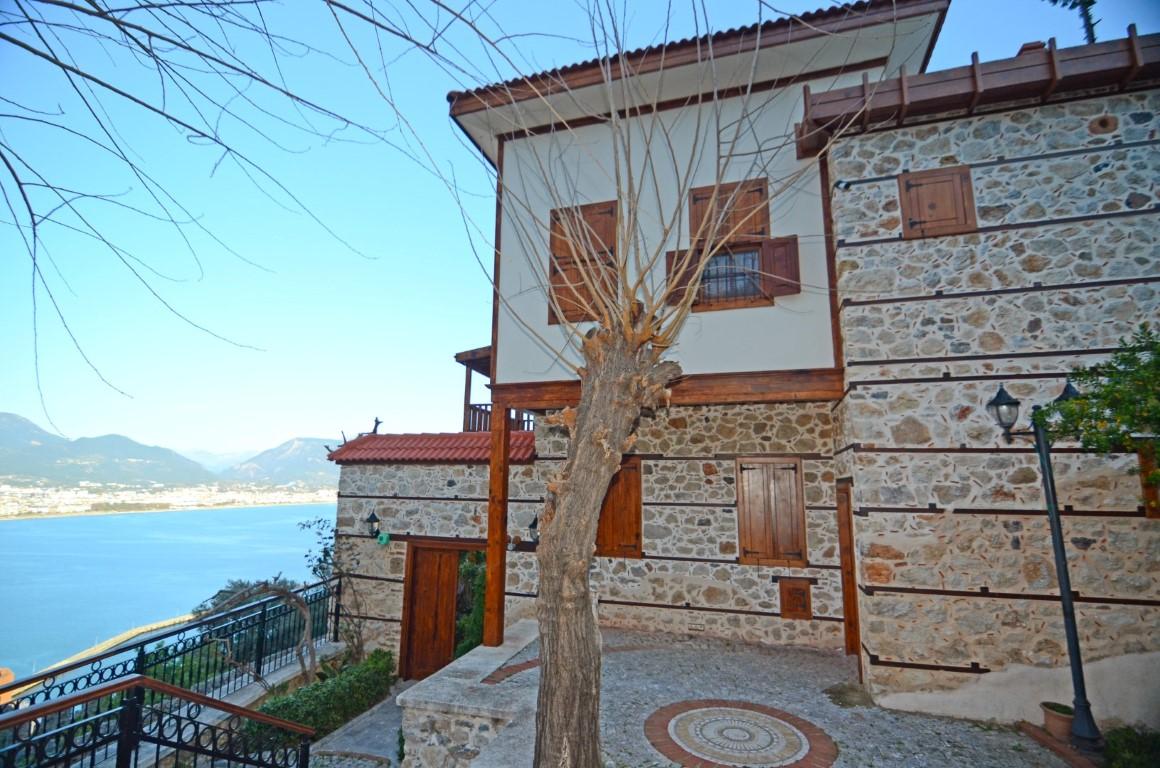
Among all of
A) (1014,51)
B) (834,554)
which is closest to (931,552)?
(834,554)

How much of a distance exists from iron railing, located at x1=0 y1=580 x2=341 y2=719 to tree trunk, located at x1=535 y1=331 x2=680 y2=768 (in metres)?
4.98

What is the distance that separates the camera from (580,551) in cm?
262

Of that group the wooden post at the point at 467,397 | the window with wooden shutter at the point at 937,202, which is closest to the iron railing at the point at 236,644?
the wooden post at the point at 467,397

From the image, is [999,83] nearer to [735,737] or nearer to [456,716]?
[735,737]

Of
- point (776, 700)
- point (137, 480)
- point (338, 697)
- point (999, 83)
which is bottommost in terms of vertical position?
point (338, 697)

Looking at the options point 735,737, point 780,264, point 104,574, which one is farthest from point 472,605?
point 104,574

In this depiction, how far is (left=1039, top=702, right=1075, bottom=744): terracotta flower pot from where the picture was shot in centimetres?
365

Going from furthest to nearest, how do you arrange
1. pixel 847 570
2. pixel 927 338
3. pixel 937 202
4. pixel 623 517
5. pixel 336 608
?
1. pixel 336 608
2. pixel 623 517
3. pixel 847 570
4. pixel 937 202
5. pixel 927 338

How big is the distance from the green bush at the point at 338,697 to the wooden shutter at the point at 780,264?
7043 mm

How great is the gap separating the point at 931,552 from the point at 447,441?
633cm

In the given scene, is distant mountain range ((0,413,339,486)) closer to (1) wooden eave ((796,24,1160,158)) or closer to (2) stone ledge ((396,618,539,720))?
(2) stone ledge ((396,618,539,720))

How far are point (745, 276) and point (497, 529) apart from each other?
154 inches

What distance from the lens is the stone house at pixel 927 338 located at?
13.5ft

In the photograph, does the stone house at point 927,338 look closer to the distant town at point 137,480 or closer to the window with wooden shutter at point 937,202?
the window with wooden shutter at point 937,202
